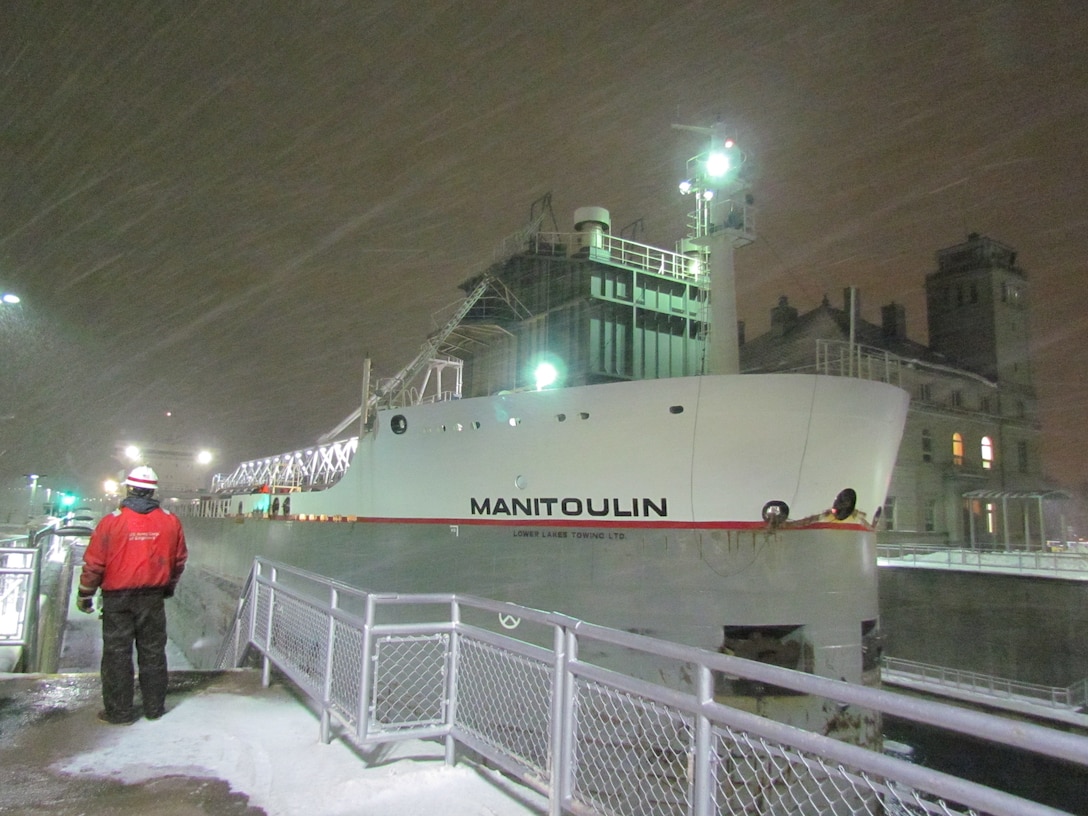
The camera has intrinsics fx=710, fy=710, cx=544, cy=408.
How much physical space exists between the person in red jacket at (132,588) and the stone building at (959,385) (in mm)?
20908

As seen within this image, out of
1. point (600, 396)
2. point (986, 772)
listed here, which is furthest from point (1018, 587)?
point (600, 396)

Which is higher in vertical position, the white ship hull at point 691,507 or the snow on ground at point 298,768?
the white ship hull at point 691,507

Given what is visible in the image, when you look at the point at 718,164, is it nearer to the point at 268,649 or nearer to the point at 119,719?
the point at 268,649

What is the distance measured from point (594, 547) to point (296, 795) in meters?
5.81

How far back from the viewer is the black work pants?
457cm

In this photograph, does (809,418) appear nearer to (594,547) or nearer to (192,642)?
(594,547)

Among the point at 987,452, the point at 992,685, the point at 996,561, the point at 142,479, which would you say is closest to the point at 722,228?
the point at 142,479

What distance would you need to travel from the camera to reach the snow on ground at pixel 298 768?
11.9 ft

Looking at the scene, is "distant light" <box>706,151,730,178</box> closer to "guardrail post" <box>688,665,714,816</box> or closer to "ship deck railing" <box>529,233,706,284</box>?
"ship deck railing" <box>529,233,706,284</box>

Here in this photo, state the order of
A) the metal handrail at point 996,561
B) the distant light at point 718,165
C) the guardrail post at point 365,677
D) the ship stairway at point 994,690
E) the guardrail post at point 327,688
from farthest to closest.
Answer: the metal handrail at point 996,561 < the ship stairway at point 994,690 < the distant light at point 718,165 < the guardrail post at point 327,688 < the guardrail post at point 365,677

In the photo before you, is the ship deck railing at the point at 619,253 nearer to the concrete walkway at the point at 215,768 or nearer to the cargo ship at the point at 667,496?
the cargo ship at the point at 667,496

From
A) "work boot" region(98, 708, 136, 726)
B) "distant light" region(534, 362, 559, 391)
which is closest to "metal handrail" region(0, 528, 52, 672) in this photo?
"work boot" region(98, 708, 136, 726)

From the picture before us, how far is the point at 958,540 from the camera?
28438mm

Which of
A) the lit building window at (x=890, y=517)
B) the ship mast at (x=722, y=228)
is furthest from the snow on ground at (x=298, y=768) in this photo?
the lit building window at (x=890, y=517)
